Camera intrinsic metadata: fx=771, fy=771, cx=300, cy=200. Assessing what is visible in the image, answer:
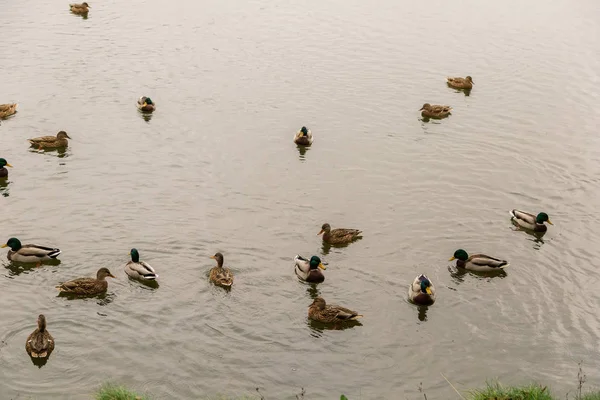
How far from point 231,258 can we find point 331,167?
20.9 feet

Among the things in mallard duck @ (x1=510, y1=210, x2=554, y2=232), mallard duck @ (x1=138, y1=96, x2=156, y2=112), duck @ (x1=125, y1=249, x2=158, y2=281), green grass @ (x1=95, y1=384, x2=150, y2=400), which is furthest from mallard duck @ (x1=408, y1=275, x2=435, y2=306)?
mallard duck @ (x1=138, y1=96, x2=156, y2=112)

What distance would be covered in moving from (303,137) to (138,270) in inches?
357

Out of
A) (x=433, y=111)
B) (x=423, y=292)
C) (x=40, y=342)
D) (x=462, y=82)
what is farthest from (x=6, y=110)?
(x=462, y=82)

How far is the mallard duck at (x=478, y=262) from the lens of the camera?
19000mm

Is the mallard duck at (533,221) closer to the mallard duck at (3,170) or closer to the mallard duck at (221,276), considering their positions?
the mallard duck at (221,276)

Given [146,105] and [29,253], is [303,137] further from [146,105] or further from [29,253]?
[29,253]

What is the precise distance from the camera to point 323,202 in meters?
22.0

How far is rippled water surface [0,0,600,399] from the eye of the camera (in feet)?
50.9

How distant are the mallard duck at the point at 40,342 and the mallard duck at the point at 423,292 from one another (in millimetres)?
7845

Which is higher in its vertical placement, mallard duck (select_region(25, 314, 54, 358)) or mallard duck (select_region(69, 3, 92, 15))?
mallard duck (select_region(69, 3, 92, 15))

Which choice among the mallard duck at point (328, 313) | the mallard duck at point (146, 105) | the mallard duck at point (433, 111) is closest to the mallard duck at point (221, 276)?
the mallard duck at point (328, 313)

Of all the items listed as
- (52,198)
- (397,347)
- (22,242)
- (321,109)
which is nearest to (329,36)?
(321,109)

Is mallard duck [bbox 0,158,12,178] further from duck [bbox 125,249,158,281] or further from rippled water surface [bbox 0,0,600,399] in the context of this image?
duck [bbox 125,249,158,281]

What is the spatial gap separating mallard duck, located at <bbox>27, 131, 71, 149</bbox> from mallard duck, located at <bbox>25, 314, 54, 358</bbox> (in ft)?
33.6
